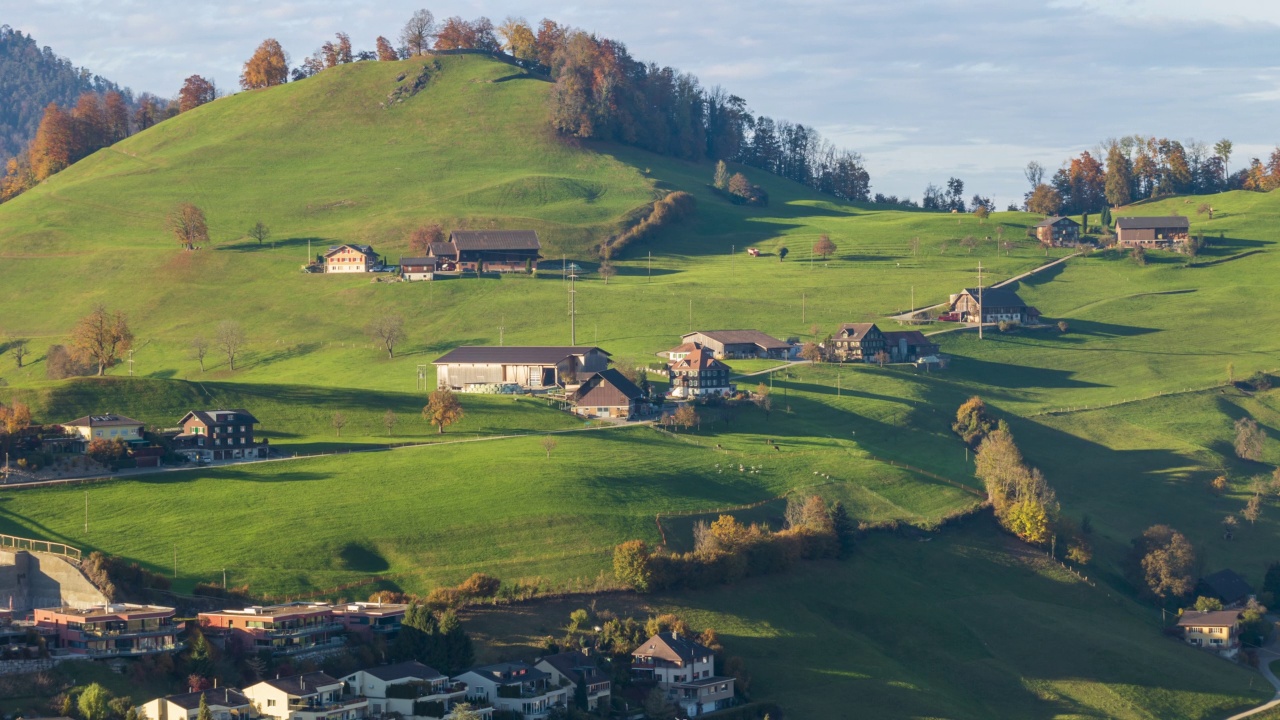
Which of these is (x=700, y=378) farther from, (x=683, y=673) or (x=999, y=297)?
(x=683, y=673)

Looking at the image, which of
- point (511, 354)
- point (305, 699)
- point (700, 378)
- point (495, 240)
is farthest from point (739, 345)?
point (305, 699)

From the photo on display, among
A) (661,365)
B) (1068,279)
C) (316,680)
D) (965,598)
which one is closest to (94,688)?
(316,680)

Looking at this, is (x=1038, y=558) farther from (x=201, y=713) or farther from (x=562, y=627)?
(x=201, y=713)

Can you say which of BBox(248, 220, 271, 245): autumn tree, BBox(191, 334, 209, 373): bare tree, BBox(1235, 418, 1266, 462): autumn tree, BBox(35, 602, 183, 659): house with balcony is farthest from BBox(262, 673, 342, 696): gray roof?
BBox(248, 220, 271, 245): autumn tree

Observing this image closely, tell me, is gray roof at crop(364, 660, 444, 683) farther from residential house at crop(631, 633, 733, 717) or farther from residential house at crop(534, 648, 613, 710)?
residential house at crop(631, 633, 733, 717)

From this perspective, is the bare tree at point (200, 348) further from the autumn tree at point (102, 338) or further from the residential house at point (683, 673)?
the residential house at point (683, 673)

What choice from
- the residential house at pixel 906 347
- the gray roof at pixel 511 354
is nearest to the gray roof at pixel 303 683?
the gray roof at pixel 511 354
